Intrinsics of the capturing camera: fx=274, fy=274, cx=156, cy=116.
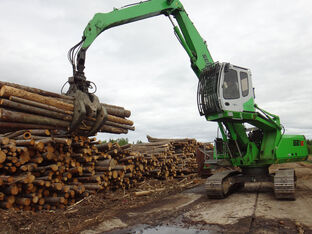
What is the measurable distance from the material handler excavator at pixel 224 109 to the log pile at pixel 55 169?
86 cm

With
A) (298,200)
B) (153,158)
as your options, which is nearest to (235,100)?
(298,200)

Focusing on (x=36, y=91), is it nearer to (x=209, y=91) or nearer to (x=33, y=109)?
(x=33, y=109)

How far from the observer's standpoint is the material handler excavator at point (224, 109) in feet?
23.7

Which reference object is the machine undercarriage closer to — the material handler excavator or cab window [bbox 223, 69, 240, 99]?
the material handler excavator

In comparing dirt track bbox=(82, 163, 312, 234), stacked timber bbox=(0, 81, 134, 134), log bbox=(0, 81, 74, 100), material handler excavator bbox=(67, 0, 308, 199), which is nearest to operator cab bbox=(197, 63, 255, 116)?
material handler excavator bbox=(67, 0, 308, 199)

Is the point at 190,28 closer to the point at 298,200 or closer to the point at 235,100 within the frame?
the point at 235,100

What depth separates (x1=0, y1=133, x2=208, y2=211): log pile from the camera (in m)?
6.36

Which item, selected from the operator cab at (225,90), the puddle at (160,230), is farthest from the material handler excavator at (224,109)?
the puddle at (160,230)

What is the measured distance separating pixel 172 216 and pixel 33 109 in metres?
4.06

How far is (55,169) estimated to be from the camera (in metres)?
6.95

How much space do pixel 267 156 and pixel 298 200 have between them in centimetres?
160

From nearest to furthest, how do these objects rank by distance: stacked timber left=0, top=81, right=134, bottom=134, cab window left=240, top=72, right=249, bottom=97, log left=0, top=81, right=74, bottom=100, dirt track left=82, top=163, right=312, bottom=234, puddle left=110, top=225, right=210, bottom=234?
puddle left=110, top=225, right=210, bottom=234 → dirt track left=82, top=163, right=312, bottom=234 → stacked timber left=0, top=81, right=134, bottom=134 → log left=0, top=81, right=74, bottom=100 → cab window left=240, top=72, right=249, bottom=97

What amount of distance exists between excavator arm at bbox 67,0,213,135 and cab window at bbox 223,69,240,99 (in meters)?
1.22

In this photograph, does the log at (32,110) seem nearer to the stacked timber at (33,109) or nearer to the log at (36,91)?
the stacked timber at (33,109)
